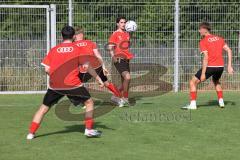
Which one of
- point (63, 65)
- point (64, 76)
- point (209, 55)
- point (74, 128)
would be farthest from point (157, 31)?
point (63, 65)

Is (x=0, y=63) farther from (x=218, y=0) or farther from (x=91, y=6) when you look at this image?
(x=218, y=0)

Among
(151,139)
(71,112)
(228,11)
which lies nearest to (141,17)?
(228,11)

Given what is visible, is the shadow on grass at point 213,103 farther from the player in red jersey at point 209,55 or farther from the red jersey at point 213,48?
the red jersey at point 213,48

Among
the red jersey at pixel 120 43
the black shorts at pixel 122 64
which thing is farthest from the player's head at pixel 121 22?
the black shorts at pixel 122 64

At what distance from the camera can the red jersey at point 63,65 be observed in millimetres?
9016

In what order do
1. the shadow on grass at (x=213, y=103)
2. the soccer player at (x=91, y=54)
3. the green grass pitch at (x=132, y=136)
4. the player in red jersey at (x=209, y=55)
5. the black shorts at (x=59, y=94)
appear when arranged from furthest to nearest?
1. the shadow on grass at (x=213, y=103)
2. the player in red jersey at (x=209, y=55)
3. the soccer player at (x=91, y=54)
4. the black shorts at (x=59, y=94)
5. the green grass pitch at (x=132, y=136)

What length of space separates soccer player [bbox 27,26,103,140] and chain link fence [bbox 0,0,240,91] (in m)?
7.60

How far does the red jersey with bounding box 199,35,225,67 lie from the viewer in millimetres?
12578

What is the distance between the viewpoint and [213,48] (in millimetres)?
12633

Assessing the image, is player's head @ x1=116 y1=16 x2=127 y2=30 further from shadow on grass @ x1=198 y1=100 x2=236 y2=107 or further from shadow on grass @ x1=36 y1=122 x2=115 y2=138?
shadow on grass @ x1=36 y1=122 x2=115 y2=138

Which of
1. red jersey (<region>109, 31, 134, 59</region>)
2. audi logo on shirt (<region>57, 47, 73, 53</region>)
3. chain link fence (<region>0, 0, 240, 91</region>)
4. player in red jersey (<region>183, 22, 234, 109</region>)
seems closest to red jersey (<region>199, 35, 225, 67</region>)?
player in red jersey (<region>183, 22, 234, 109</region>)

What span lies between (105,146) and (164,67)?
359 inches

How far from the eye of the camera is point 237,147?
8.53m

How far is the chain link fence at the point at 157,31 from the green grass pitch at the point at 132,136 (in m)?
4.00
